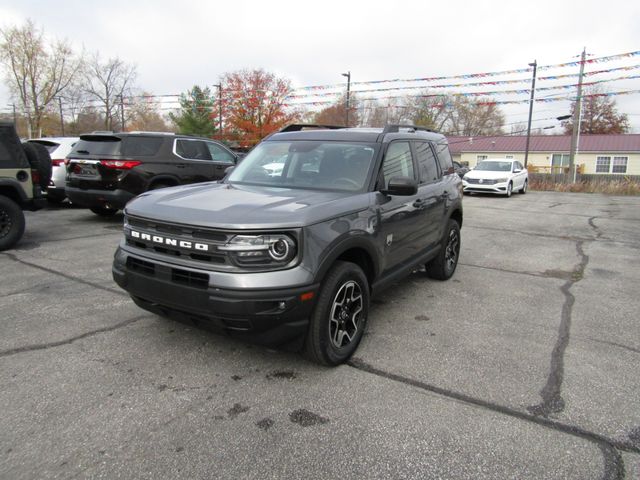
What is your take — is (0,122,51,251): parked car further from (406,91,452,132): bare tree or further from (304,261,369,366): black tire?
(406,91,452,132): bare tree

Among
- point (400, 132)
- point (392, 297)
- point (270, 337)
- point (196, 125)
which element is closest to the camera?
point (270, 337)

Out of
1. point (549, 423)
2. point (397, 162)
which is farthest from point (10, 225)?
point (549, 423)

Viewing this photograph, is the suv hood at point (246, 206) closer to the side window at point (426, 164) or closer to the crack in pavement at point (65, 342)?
the crack in pavement at point (65, 342)

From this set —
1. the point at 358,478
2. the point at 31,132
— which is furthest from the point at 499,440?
the point at 31,132

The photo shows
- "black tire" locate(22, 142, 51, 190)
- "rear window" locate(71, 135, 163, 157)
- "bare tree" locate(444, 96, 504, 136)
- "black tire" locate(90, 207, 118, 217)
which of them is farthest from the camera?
"bare tree" locate(444, 96, 504, 136)

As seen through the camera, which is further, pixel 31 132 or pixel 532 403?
pixel 31 132

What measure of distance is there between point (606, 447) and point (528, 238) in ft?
24.7

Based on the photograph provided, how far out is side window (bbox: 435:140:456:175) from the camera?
5.64 m

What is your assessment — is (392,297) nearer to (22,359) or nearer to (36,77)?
(22,359)

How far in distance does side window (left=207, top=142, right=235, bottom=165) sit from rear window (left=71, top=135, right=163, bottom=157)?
142cm

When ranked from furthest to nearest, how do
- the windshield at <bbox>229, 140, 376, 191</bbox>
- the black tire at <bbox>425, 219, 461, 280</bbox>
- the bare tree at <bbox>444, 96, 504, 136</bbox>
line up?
the bare tree at <bbox>444, 96, 504, 136</bbox> → the black tire at <bbox>425, 219, 461, 280</bbox> → the windshield at <bbox>229, 140, 376, 191</bbox>

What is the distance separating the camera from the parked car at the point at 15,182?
6.55 meters

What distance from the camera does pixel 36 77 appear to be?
160 ft

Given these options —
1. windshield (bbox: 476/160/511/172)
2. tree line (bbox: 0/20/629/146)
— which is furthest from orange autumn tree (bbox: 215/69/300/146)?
windshield (bbox: 476/160/511/172)
